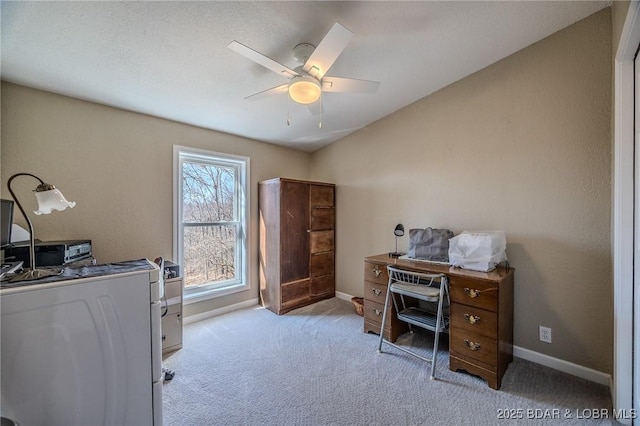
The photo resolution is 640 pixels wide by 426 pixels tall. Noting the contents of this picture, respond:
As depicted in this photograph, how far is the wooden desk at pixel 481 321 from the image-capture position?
1906 millimetres

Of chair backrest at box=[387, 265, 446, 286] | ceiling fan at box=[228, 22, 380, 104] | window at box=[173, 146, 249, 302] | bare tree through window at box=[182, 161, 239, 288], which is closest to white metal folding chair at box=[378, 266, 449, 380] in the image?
chair backrest at box=[387, 265, 446, 286]

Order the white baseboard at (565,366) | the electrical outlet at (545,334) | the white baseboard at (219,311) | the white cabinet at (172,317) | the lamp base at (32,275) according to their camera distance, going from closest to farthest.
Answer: the lamp base at (32,275)
the white baseboard at (565,366)
the electrical outlet at (545,334)
the white cabinet at (172,317)
the white baseboard at (219,311)

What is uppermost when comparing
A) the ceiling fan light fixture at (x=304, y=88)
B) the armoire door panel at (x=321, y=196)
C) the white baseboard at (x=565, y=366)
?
the ceiling fan light fixture at (x=304, y=88)

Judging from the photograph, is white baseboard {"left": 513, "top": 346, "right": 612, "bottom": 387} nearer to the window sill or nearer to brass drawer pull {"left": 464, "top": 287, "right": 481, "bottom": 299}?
brass drawer pull {"left": 464, "top": 287, "right": 481, "bottom": 299}

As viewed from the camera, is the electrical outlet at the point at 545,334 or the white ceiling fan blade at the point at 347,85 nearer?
the white ceiling fan blade at the point at 347,85

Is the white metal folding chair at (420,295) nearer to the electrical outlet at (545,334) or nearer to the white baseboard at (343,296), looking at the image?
the electrical outlet at (545,334)

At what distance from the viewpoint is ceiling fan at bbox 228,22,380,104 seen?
147 centimetres

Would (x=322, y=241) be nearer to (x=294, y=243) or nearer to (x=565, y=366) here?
(x=294, y=243)

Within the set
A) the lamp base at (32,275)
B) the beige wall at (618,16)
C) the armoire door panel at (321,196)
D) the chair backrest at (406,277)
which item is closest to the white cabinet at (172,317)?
the lamp base at (32,275)

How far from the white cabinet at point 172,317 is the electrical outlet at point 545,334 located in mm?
3173

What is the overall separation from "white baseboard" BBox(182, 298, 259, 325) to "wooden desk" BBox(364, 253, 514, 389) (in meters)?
2.19

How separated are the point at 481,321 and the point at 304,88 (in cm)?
208

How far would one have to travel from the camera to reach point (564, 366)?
208 centimetres

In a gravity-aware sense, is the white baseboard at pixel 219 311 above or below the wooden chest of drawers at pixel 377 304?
below
